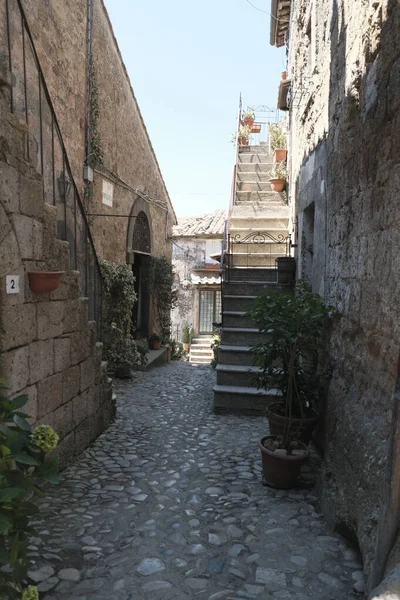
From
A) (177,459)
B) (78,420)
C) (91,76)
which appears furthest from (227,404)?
(91,76)

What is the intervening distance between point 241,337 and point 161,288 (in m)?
4.72

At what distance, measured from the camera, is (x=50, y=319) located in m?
3.24

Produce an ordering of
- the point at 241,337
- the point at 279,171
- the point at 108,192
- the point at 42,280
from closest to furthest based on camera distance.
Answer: the point at 42,280 → the point at 241,337 → the point at 108,192 → the point at 279,171

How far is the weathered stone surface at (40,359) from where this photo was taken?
9.80 ft

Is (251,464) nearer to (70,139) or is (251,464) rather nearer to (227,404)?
(227,404)

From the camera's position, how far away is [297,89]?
653cm

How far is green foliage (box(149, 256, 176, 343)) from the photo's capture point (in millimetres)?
9969

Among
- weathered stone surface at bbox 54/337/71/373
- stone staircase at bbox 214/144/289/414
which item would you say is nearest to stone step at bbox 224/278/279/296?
stone staircase at bbox 214/144/289/414

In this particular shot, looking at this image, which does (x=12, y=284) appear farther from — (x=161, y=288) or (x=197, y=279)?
(x=197, y=279)

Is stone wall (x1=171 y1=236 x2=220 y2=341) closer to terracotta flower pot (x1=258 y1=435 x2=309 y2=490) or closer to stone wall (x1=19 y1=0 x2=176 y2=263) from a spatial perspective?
stone wall (x1=19 y1=0 x2=176 y2=263)

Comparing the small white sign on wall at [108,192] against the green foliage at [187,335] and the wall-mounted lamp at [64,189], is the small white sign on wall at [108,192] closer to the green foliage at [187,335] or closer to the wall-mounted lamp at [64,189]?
the wall-mounted lamp at [64,189]

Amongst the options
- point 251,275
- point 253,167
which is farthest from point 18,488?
point 253,167

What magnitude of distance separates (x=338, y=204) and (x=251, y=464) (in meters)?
2.26

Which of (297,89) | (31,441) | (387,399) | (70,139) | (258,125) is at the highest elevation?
(258,125)
